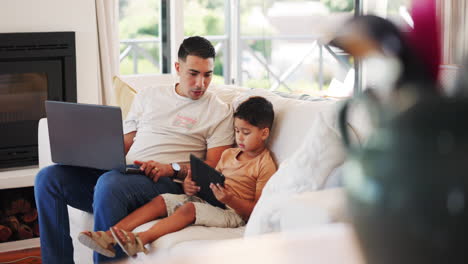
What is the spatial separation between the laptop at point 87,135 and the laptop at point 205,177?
32 centimetres

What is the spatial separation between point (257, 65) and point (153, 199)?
3234mm

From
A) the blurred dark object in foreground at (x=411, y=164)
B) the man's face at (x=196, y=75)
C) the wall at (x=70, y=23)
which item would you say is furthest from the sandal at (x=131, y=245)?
the wall at (x=70, y=23)

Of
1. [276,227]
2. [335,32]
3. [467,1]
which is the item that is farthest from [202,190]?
[467,1]

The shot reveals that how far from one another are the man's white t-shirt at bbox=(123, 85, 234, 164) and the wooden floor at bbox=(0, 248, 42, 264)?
906 mm

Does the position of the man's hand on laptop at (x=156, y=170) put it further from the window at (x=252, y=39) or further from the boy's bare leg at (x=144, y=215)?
the window at (x=252, y=39)

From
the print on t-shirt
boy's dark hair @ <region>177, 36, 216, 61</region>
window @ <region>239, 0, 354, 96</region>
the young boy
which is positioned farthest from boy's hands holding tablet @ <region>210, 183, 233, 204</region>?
window @ <region>239, 0, 354, 96</region>

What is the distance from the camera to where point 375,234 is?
0.66m

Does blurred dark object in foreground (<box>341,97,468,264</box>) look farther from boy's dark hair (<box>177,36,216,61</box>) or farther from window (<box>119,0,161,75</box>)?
window (<box>119,0,161,75</box>)

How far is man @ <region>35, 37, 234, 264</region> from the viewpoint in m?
2.67

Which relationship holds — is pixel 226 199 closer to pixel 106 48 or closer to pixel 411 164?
pixel 411 164

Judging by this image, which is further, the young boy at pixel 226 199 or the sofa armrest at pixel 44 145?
the sofa armrest at pixel 44 145

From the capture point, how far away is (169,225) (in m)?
2.26

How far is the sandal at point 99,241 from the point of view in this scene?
2.25 meters

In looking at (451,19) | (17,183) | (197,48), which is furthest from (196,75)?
(451,19)
